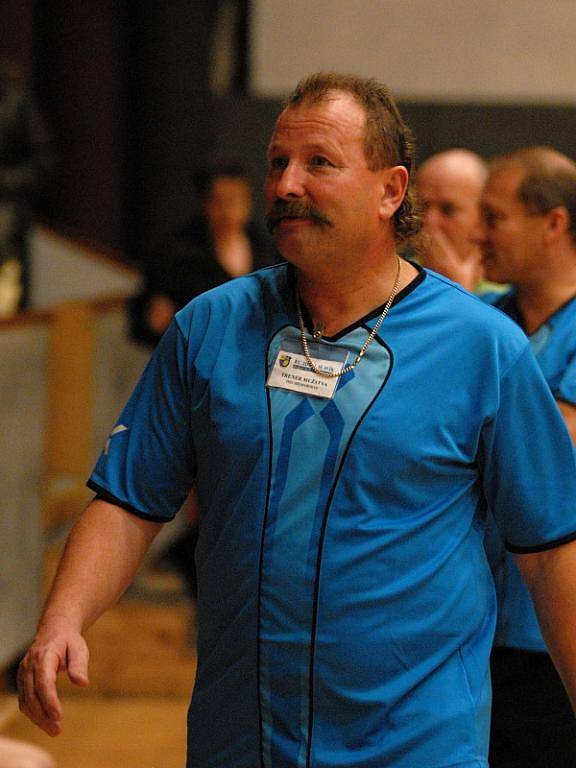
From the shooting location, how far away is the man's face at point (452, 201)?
10.5 ft

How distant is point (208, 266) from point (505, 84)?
2.10 meters

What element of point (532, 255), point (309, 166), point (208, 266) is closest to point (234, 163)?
point (208, 266)

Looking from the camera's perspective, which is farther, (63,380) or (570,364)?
(63,380)

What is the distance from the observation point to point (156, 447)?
198 centimetres

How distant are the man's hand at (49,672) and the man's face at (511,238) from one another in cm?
117

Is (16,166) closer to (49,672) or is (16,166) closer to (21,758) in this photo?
(49,672)

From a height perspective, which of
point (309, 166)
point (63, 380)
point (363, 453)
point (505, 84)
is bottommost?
point (63, 380)

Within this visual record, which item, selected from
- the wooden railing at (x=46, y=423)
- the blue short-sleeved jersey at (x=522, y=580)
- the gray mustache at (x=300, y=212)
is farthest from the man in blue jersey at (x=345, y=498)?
the wooden railing at (x=46, y=423)

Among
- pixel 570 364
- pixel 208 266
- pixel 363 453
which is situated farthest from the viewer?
pixel 208 266

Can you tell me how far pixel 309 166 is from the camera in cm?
188

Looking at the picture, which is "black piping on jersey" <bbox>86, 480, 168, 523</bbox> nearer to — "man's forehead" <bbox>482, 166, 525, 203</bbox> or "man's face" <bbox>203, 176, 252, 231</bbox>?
"man's forehead" <bbox>482, 166, 525, 203</bbox>

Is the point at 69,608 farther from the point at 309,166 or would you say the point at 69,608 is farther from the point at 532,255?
the point at 532,255

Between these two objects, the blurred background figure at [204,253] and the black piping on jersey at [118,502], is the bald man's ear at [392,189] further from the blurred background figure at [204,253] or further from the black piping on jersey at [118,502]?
the blurred background figure at [204,253]

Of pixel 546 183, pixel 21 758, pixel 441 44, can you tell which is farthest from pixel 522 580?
pixel 441 44
